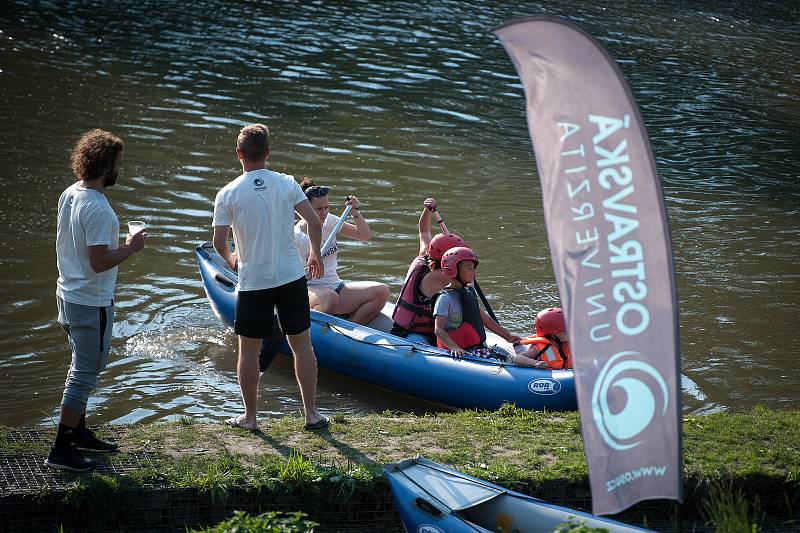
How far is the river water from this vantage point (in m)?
8.02

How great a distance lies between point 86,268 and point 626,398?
2.70 metres

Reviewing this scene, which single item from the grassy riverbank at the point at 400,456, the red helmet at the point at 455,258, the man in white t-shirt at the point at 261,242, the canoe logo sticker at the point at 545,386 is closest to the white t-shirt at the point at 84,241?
the man in white t-shirt at the point at 261,242

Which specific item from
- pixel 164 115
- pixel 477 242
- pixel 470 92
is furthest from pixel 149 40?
Answer: pixel 477 242

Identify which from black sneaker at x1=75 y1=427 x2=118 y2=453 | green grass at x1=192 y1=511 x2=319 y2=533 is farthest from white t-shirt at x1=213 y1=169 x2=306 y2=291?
green grass at x1=192 y1=511 x2=319 y2=533

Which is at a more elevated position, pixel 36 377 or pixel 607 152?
pixel 607 152

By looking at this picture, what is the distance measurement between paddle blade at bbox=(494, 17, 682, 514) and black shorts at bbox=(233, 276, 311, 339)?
210cm

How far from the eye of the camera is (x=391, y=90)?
16.1m

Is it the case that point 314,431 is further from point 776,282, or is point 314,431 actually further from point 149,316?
point 776,282

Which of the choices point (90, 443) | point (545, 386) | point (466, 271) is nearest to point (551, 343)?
point (545, 386)

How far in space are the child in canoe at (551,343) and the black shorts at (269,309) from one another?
208 cm

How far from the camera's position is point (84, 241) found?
193 inches

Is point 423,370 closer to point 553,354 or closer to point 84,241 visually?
point 553,354

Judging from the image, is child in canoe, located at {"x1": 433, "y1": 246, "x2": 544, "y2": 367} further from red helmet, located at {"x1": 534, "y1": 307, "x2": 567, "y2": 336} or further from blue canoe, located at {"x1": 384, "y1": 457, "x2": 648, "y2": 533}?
blue canoe, located at {"x1": 384, "y1": 457, "x2": 648, "y2": 533}

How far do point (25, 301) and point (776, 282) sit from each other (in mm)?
7033
